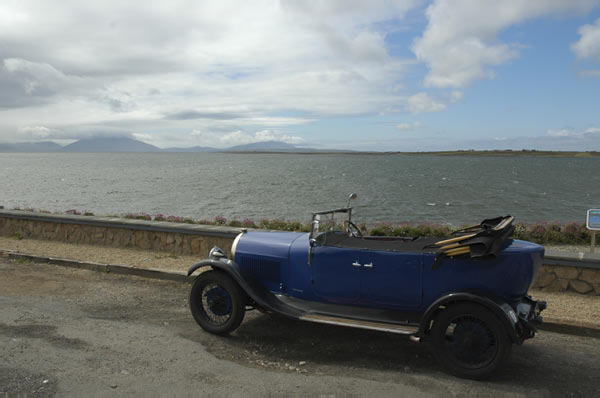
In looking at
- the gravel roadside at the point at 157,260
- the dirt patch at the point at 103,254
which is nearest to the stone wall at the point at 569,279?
the gravel roadside at the point at 157,260

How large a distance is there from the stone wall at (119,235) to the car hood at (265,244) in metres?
3.65

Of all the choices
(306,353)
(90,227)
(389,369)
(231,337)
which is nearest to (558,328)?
(389,369)

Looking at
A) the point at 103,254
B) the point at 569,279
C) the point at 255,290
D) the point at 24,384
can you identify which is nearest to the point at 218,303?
the point at 255,290

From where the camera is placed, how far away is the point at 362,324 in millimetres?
4824

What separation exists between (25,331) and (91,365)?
4.93 feet

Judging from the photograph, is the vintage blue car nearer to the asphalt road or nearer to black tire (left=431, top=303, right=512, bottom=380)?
black tire (left=431, top=303, right=512, bottom=380)

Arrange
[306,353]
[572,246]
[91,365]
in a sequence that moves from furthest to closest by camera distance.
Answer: [572,246] → [306,353] → [91,365]

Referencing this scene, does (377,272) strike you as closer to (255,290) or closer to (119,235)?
(255,290)

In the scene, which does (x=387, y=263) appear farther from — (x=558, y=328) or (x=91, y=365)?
(x=91, y=365)

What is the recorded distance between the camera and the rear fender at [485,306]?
169 inches

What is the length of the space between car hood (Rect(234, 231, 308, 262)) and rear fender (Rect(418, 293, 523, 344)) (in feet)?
5.78

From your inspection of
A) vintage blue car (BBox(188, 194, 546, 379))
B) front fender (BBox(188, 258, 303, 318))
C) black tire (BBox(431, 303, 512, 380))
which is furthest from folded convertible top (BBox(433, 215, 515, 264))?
front fender (BBox(188, 258, 303, 318))

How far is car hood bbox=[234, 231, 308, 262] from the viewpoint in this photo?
5.62 m

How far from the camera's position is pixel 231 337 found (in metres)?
5.58
